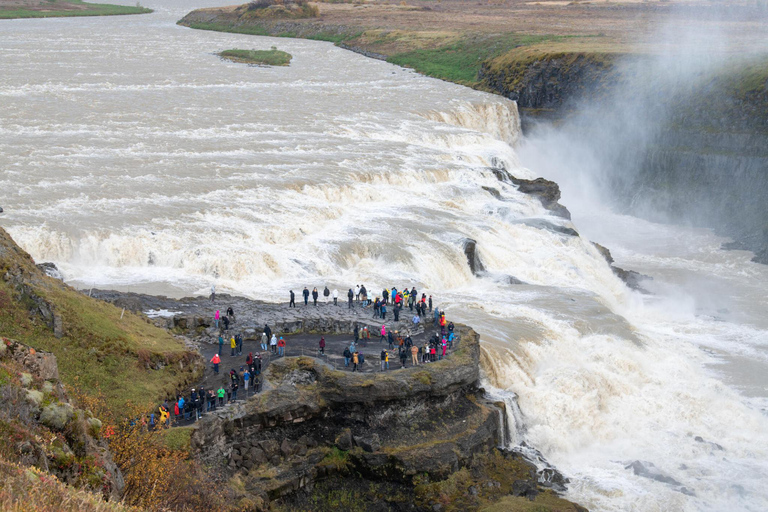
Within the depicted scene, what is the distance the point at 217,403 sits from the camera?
2447 cm

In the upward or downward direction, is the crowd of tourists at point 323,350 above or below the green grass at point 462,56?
below

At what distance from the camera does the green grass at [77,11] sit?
140 meters

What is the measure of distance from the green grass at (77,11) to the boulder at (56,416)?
137309 millimetres

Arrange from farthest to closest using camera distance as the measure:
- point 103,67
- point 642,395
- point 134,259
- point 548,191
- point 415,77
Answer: point 415,77 < point 103,67 < point 548,191 < point 134,259 < point 642,395

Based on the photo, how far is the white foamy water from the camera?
104ft

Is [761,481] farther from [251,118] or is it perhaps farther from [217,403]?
[251,118]

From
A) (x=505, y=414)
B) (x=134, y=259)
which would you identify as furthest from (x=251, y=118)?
(x=505, y=414)

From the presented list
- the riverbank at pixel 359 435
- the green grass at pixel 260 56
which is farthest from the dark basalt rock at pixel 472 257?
the green grass at pixel 260 56

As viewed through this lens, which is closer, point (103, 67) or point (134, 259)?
point (134, 259)

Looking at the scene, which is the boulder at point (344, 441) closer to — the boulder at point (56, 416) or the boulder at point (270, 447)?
the boulder at point (270, 447)

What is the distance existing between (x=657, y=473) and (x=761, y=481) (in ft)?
12.4

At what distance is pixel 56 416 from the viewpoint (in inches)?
663

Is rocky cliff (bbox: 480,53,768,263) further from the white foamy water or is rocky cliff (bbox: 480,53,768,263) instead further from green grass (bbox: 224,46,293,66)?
green grass (bbox: 224,46,293,66)

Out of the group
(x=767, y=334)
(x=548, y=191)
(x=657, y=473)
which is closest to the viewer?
(x=657, y=473)
